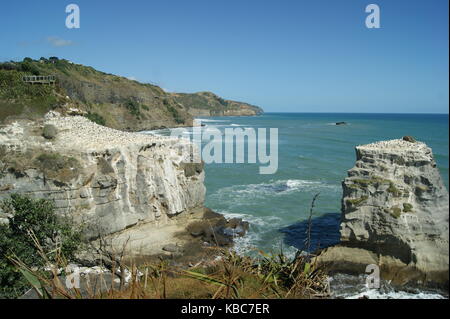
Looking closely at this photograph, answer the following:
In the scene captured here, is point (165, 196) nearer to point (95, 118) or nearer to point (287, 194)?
point (287, 194)

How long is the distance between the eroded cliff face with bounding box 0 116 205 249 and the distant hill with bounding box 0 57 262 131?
3.78 metres

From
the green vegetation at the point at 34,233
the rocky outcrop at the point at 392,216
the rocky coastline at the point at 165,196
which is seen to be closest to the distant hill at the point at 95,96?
the rocky coastline at the point at 165,196

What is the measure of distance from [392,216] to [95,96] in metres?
61.6

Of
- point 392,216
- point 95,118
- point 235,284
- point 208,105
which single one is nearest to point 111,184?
point 235,284

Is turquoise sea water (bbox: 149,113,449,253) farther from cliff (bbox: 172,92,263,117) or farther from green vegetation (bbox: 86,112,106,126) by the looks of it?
cliff (bbox: 172,92,263,117)

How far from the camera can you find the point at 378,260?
14703mm

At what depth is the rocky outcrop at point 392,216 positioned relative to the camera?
13.4 metres

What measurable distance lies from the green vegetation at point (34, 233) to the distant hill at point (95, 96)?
320 inches

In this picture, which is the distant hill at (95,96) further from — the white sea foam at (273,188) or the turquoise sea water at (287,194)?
the white sea foam at (273,188)

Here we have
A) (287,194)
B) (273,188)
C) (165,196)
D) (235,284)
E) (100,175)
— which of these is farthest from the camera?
(273,188)

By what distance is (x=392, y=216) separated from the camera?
14.5m
